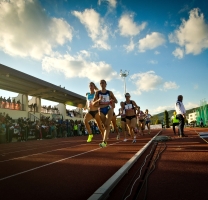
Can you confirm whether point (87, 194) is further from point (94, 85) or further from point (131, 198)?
point (94, 85)

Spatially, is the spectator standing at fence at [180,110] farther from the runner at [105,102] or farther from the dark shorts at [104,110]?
the dark shorts at [104,110]

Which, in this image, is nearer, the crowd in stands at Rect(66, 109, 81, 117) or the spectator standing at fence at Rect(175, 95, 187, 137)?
the spectator standing at fence at Rect(175, 95, 187, 137)

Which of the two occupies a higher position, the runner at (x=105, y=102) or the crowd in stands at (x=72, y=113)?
the crowd in stands at (x=72, y=113)

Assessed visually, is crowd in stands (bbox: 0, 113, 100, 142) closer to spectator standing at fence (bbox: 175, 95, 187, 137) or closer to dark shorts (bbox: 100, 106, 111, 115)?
dark shorts (bbox: 100, 106, 111, 115)

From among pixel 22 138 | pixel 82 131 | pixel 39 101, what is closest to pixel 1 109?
pixel 22 138

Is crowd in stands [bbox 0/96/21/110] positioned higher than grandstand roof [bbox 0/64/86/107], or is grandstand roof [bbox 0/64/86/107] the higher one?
grandstand roof [bbox 0/64/86/107]

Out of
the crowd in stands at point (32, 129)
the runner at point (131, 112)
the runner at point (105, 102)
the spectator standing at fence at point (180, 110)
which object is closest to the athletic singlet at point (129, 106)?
the runner at point (131, 112)

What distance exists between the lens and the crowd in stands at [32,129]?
1686 cm

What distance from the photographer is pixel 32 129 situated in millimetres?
19344

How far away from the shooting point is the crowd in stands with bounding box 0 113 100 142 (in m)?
16.9

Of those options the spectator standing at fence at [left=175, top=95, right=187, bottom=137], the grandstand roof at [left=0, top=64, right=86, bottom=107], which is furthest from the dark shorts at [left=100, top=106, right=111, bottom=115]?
the grandstand roof at [left=0, top=64, right=86, bottom=107]

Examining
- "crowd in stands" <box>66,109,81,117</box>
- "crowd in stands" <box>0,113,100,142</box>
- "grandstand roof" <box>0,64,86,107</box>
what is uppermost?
"grandstand roof" <box>0,64,86,107</box>

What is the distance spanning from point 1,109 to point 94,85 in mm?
16487

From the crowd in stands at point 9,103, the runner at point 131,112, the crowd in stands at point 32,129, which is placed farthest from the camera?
the crowd in stands at point 9,103
